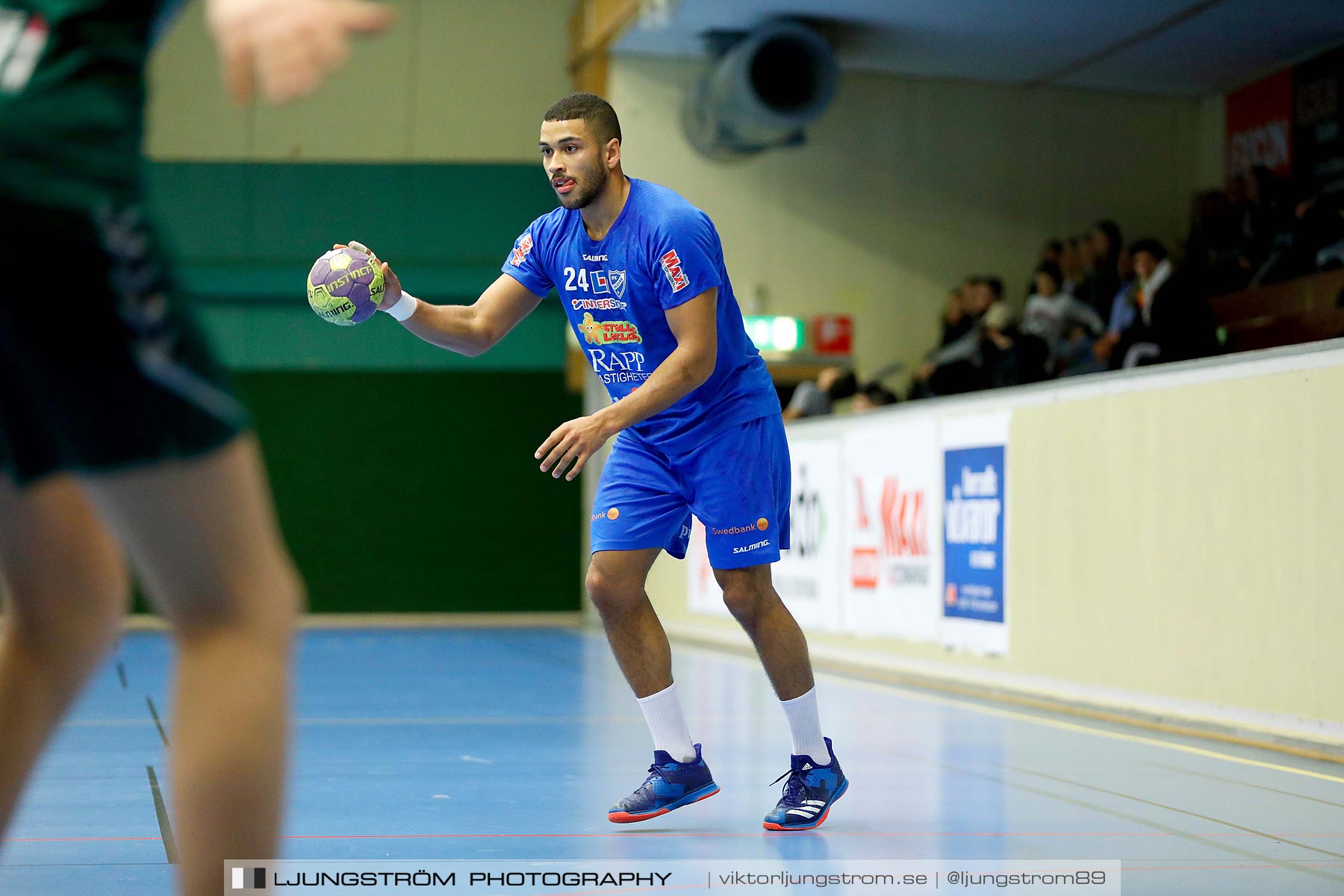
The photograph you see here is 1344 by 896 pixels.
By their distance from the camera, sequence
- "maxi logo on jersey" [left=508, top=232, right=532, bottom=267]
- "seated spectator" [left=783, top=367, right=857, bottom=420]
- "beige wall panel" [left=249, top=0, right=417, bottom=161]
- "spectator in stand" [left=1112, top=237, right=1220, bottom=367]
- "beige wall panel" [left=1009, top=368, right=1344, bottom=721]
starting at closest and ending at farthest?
"maxi logo on jersey" [left=508, top=232, right=532, bottom=267] → "beige wall panel" [left=1009, top=368, right=1344, bottom=721] → "spectator in stand" [left=1112, top=237, right=1220, bottom=367] → "seated spectator" [left=783, top=367, right=857, bottom=420] → "beige wall panel" [left=249, top=0, right=417, bottom=161]

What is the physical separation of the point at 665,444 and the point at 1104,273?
8928 millimetres

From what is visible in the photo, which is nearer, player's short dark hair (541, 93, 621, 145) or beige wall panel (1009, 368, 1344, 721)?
player's short dark hair (541, 93, 621, 145)

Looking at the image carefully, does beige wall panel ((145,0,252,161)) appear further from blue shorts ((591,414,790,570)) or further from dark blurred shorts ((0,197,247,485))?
dark blurred shorts ((0,197,247,485))

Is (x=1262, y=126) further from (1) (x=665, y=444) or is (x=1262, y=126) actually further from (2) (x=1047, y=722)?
(1) (x=665, y=444)

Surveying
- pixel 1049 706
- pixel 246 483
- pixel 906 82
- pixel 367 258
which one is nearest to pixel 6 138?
pixel 246 483

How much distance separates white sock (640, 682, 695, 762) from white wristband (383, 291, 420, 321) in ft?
4.08

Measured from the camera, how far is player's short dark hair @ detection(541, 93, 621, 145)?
3.87m

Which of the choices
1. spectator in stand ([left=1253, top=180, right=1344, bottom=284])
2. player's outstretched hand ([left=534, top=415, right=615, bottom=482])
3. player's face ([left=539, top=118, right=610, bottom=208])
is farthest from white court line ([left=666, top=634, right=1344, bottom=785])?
spectator in stand ([left=1253, top=180, right=1344, bottom=284])

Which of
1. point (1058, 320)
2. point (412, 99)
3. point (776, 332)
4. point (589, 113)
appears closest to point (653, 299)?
point (589, 113)

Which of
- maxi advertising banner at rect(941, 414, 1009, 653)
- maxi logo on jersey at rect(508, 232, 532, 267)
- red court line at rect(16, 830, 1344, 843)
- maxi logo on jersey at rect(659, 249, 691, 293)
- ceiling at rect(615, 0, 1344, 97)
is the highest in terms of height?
ceiling at rect(615, 0, 1344, 97)

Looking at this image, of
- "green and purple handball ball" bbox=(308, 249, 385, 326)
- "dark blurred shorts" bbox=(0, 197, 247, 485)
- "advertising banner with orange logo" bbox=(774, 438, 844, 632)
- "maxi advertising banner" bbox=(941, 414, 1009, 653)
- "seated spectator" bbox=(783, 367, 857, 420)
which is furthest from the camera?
"seated spectator" bbox=(783, 367, 857, 420)

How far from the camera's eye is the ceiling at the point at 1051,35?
1184 centimetres

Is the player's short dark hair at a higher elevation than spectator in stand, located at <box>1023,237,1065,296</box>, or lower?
lower

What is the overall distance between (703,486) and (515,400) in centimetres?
1134
